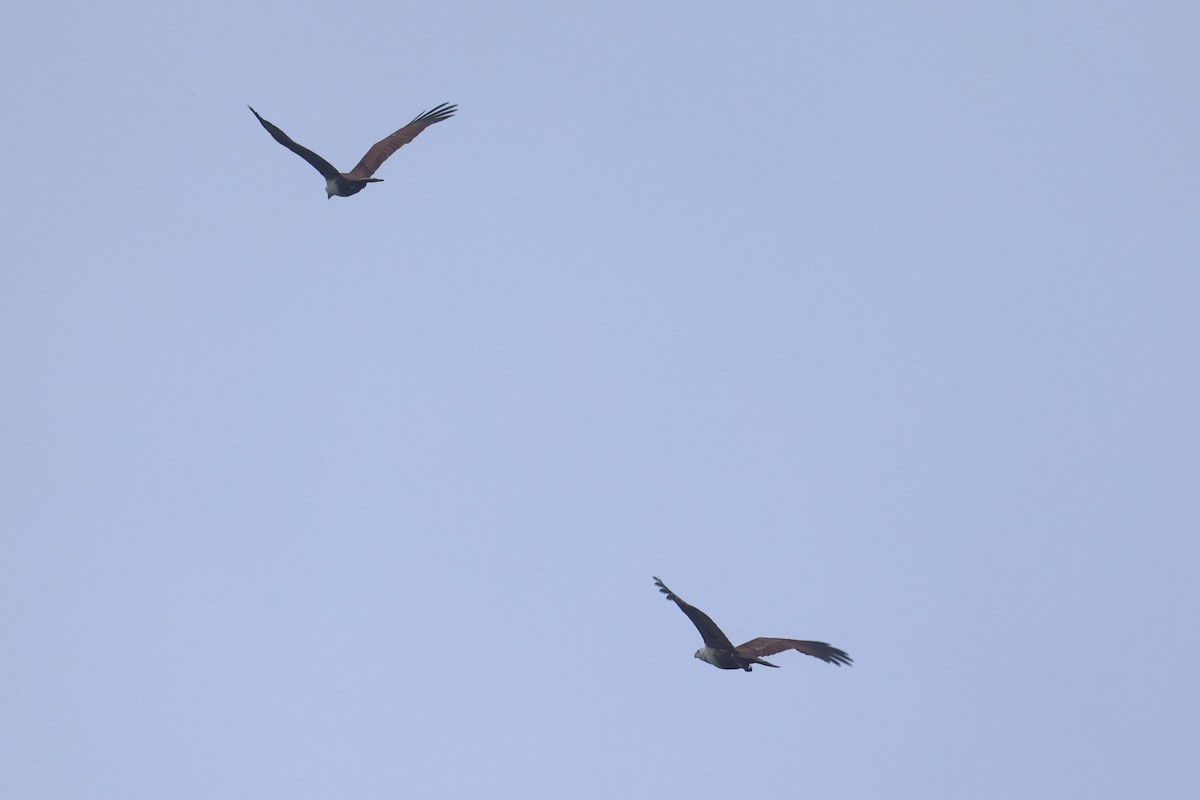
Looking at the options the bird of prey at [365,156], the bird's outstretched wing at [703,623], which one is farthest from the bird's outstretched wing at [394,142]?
the bird's outstretched wing at [703,623]

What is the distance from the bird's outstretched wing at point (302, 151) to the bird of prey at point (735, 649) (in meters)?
12.1

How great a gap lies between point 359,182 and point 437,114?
3.79 metres

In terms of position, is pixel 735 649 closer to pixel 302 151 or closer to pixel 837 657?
pixel 837 657

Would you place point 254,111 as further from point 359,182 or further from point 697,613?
point 697,613

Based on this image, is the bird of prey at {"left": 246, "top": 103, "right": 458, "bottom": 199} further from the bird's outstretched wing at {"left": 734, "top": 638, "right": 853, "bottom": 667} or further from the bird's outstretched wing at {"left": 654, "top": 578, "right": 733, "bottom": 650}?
the bird's outstretched wing at {"left": 734, "top": 638, "right": 853, "bottom": 667}

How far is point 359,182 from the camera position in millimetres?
34594

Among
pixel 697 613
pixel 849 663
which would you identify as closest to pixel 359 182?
pixel 697 613

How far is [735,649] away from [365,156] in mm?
14959

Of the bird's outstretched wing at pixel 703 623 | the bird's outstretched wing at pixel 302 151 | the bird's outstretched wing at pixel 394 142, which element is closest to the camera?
the bird's outstretched wing at pixel 703 623

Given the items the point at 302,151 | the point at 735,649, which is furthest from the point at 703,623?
the point at 302,151

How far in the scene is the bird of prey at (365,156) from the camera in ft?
105

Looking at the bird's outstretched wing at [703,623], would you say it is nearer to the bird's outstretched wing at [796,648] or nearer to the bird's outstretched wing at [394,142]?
the bird's outstretched wing at [796,648]

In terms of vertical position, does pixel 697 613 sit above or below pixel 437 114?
below

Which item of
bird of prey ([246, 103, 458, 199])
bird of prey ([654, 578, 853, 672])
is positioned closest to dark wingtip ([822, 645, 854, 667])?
bird of prey ([654, 578, 853, 672])
